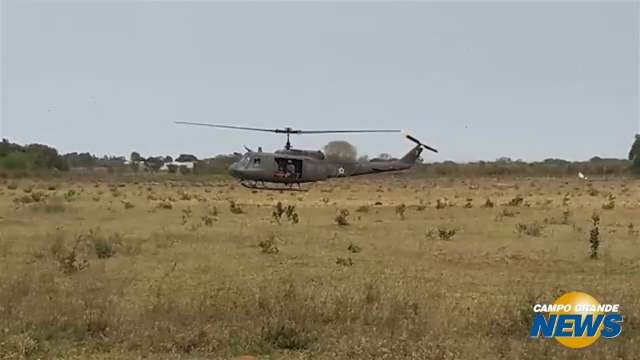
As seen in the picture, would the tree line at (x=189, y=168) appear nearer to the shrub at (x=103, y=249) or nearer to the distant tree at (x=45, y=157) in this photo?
the distant tree at (x=45, y=157)

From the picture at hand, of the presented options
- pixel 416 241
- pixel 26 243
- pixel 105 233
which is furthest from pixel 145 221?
pixel 416 241

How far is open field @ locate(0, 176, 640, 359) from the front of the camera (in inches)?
355

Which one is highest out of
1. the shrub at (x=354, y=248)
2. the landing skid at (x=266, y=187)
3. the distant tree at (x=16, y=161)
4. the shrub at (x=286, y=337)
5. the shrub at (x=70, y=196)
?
the distant tree at (x=16, y=161)

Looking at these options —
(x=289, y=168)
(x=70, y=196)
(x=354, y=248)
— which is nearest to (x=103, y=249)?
(x=289, y=168)

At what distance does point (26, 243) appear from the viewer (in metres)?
21.3

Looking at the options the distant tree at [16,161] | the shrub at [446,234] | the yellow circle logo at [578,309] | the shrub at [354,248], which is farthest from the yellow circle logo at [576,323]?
the distant tree at [16,161]

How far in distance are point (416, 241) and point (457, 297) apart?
417 inches

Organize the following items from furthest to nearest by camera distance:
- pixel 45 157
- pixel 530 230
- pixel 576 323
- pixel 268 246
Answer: pixel 45 157, pixel 530 230, pixel 268 246, pixel 576 323

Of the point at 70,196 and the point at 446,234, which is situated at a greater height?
the point at 70,196

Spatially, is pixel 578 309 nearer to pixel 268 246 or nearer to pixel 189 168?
pixel 268 246

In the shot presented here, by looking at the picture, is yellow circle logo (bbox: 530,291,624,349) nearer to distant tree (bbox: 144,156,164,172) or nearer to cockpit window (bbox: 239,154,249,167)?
cockpit window (bbox: 239,154,249,167)

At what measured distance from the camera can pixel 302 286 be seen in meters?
14.0

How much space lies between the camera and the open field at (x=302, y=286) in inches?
355

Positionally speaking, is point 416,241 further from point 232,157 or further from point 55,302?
point 55,302
